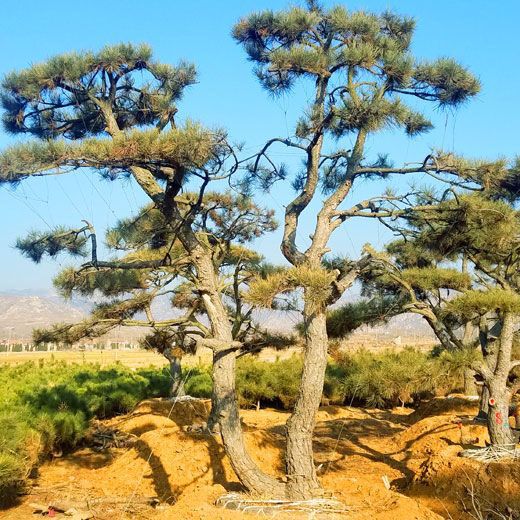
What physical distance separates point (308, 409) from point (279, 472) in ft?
9.09

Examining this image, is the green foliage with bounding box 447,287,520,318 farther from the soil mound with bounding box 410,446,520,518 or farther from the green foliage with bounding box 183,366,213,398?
the green foliage with bounding box 183,366,213,398

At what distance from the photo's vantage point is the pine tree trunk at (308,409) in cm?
480

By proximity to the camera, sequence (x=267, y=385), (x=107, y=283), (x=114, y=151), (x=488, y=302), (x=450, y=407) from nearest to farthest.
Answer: (x=114, y=151), (x=488, y=302), (x=107, y=283), (x=450, y=407), (x=267, y=385)

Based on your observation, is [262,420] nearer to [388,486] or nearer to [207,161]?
[388,486]

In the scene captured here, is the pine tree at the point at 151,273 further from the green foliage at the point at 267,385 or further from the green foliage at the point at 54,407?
the green foliage at the point at 267,385

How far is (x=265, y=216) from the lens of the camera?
908cm

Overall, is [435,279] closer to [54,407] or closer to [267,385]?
[54,407]

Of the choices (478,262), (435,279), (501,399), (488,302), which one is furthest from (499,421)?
(435,279)

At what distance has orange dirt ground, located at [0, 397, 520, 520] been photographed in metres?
5.08

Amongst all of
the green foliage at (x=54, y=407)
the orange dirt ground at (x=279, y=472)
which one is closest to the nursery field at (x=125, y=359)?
the green foliage at (x=54, y=407)

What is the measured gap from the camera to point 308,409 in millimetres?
4832

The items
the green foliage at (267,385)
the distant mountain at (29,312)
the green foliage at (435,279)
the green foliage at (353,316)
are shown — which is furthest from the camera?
the distant mountain at (29,312)

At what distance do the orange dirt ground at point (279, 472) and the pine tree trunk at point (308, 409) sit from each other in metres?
0.40

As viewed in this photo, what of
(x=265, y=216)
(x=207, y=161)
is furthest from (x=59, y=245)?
(x=265, y=216)
